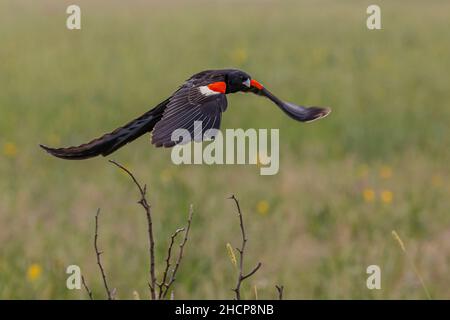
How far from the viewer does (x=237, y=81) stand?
2.89ft

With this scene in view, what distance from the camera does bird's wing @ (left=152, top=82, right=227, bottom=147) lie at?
0.78 metres

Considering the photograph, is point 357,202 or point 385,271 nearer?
point 385,271

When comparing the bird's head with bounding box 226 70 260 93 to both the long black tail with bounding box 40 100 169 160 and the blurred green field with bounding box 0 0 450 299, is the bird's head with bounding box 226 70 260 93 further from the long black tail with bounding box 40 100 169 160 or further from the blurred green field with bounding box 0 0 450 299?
the blurred green field with bounding box 0 0 450 299

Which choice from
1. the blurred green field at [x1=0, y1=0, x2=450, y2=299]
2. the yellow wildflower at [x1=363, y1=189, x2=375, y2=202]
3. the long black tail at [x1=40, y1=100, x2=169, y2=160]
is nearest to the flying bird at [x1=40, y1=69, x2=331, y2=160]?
the long black tail at [x1=40, y1=100, x2=169, y2=160]

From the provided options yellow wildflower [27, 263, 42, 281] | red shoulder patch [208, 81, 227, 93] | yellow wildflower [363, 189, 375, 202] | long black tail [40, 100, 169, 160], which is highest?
red shoulder patch [208, 81, 227, 93]

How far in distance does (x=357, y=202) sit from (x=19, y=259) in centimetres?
256

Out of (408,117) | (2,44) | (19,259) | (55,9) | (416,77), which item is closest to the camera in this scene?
(19,259)

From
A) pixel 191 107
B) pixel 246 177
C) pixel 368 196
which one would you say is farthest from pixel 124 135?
pixel 246 177

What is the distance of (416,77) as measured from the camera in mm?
11312

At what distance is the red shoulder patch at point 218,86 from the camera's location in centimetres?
87

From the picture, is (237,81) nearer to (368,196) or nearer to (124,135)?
(124,135)
